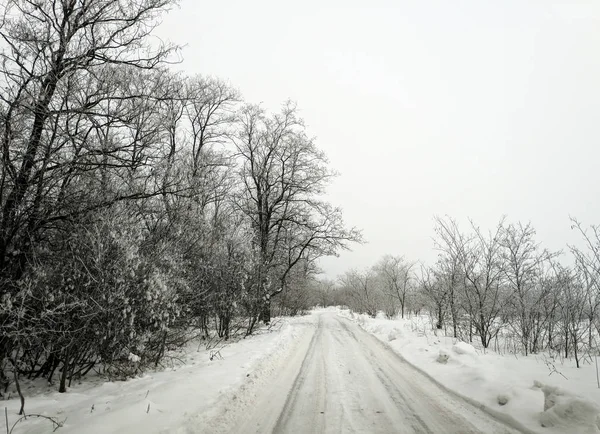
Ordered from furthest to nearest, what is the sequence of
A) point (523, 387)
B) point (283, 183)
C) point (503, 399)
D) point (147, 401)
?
1. point (283, 183)
2. point (523, 387)
3. point (503, 399)
4. point (147, 401)

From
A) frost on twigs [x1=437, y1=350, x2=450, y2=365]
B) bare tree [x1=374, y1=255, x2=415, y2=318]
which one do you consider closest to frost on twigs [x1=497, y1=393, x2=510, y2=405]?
frost on twigs [x1=437, y1=350, x2=450, y2=365]

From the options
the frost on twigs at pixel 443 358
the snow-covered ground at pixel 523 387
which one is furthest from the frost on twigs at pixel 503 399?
the frost on twigs at pixel 443 358

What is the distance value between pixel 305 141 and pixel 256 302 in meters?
11.3

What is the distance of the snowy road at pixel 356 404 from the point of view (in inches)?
156

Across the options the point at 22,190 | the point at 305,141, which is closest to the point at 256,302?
the point at 22,190

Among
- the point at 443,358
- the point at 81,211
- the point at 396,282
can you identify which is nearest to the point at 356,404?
the point at 443,358

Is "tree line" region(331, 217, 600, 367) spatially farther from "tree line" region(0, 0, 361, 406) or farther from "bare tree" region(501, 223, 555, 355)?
"tree line" region(0, 0, 361, 406)

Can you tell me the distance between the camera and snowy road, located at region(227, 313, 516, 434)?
396 cm

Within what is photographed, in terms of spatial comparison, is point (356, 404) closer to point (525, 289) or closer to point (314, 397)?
point (314, 397)

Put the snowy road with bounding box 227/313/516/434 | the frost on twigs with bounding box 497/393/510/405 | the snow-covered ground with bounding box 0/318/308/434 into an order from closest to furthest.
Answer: the snow-covered ground with bounding box 0/318/308/434, the snowy road with bounding box 227/313/516/434, the frost on twigs with bounding box 497/393/510/405

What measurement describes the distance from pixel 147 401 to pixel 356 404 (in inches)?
130

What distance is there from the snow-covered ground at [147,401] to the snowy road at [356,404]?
614 mm

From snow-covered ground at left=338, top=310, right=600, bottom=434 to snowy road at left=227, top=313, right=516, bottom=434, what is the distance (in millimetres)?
358

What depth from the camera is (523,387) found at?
16.4 feet
